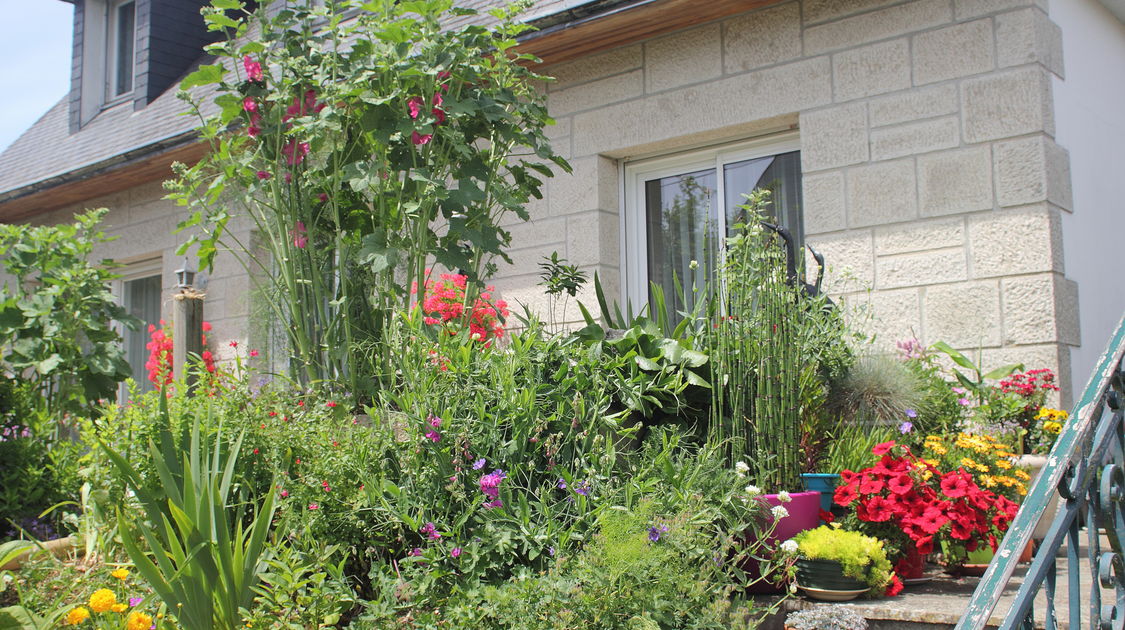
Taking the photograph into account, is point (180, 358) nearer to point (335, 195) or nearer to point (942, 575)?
point (335, 195)

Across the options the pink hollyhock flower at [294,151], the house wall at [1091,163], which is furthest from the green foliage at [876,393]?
the pink hollyhock flower at [294,151]

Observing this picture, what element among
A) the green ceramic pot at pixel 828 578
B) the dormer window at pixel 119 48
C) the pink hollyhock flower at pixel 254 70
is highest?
the dormer window at pixel 119 48

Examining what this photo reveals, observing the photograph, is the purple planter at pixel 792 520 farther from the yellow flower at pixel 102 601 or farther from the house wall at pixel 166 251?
the house wall at pixel 166 251

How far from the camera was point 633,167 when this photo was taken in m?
5.67

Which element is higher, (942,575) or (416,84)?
(416,84)

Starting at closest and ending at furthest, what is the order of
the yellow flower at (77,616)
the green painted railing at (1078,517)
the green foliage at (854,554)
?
the green painted railing at (1078,517), the yellow flower at (77,616), the green foliage at (854,554)

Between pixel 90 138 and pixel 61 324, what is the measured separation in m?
4.14

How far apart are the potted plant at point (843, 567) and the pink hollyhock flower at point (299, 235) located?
91.9 inches

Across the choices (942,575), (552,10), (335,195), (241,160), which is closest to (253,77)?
(241,160)

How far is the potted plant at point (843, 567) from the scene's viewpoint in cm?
283

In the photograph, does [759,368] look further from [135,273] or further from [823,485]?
[135,273]

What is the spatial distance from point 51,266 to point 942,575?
16.1 feet

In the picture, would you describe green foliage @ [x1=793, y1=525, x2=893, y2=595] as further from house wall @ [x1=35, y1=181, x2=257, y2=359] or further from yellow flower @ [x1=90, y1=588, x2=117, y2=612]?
house wall @ [x1=35, y1=181, x2=257, y2=359]

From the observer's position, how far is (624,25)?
5141mm
